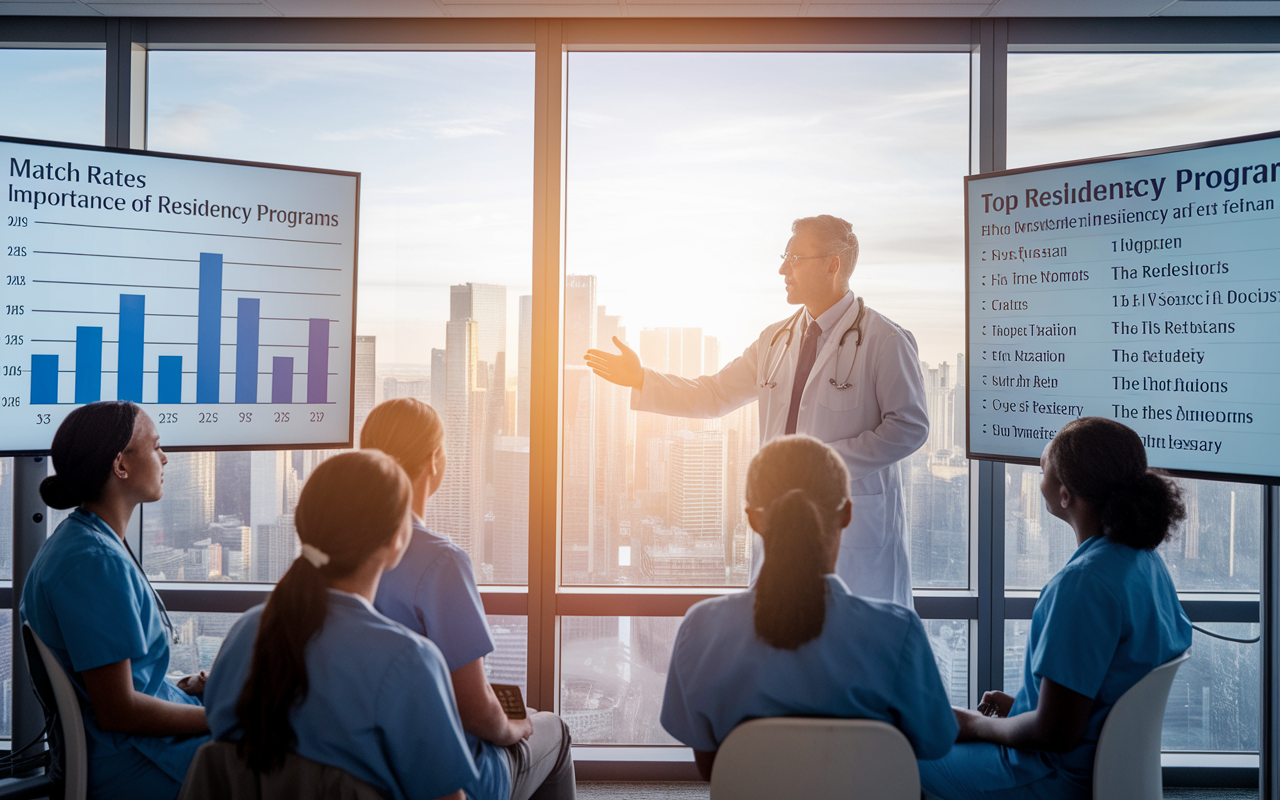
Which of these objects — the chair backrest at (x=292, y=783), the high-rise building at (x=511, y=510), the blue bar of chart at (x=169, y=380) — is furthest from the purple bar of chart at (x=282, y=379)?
the chair backrest at (x=292, y=783)

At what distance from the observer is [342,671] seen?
1.12 meters

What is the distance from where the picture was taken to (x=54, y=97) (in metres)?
2.88

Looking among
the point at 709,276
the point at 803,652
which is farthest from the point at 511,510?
the point at 803,652

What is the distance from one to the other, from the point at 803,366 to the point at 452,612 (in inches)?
60.1

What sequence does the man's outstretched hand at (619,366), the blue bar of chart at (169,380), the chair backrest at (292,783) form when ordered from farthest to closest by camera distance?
1. the man's outstretched hand at (619,366)
2. the blue bar of chart at (169,380)
3. the chair backrest at (292,783)

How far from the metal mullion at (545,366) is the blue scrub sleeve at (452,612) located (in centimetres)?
126

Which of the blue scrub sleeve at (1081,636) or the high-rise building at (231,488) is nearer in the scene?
the blue scrub sleeve at (1081,636)

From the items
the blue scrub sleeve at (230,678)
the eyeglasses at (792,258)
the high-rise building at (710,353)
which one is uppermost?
the eyeglasses at (792,258)

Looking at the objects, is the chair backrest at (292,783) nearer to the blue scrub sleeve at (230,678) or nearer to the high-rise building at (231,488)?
the blue scrub sleeve at (230,678)

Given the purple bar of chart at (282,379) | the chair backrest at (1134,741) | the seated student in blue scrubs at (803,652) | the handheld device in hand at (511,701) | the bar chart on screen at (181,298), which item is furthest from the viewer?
the purple bar of chart at (282,379)

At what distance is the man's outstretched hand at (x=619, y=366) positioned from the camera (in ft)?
8.82

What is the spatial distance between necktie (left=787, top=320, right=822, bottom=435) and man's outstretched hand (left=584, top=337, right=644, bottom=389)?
1.85 ft

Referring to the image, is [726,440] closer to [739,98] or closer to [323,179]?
[739,98]

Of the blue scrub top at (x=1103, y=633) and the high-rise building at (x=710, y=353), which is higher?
the high-rise building at (x=710, y=353)
